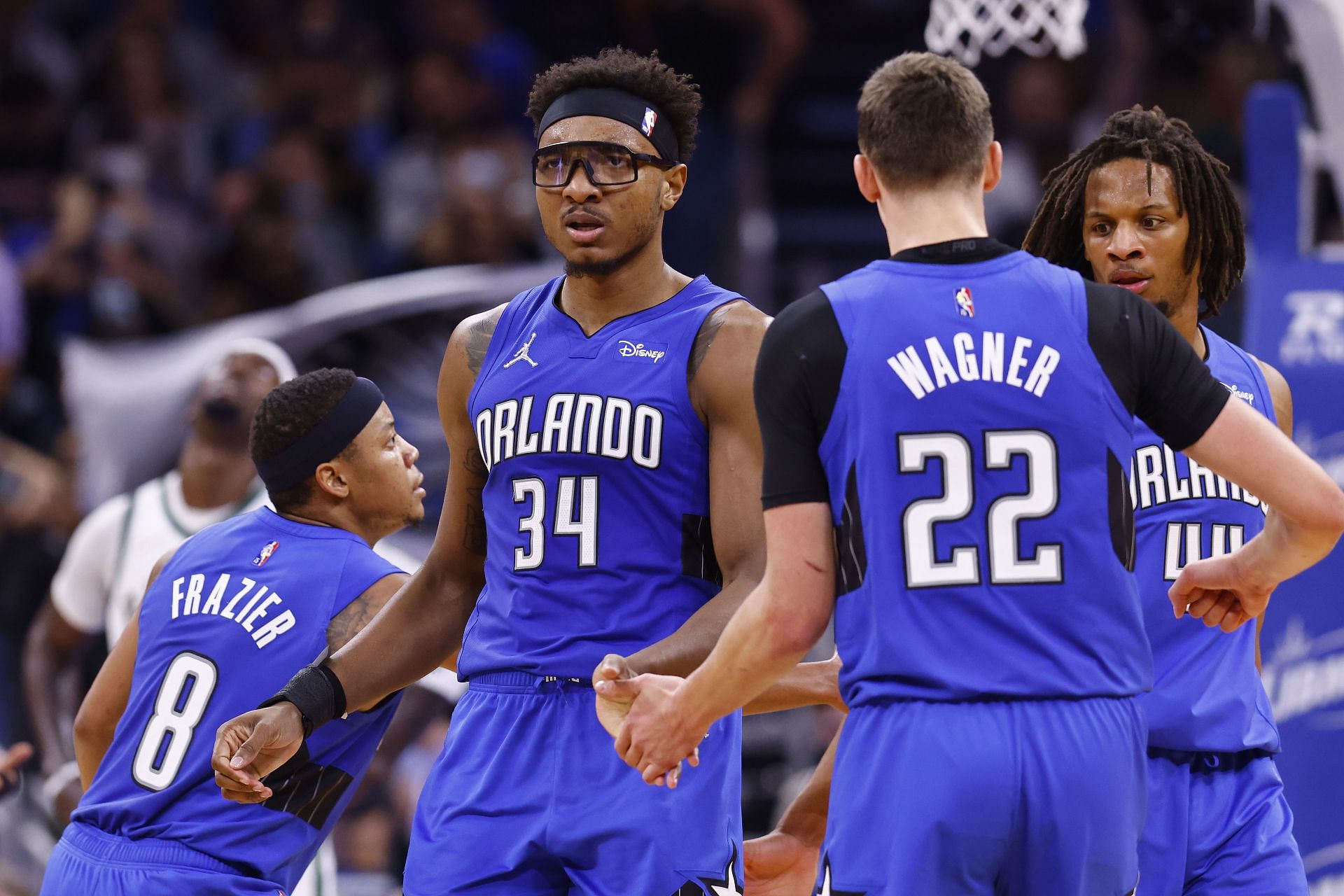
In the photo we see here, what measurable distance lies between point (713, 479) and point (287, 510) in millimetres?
1646

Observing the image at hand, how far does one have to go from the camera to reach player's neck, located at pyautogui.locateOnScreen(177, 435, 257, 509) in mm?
7797

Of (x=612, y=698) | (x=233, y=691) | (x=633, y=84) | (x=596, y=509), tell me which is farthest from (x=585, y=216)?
(x=233, y=691)

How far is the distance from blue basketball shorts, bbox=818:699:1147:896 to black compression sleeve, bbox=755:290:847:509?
483mm

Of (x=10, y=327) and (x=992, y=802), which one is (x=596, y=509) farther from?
(x=10, y=327)

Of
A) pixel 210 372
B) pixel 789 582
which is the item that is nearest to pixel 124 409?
pixel 210 372

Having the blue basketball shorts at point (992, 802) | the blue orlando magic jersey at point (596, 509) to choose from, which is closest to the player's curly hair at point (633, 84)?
the blue orlando magic jersey at point (596, 509)

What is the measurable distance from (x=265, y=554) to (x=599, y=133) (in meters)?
1.61

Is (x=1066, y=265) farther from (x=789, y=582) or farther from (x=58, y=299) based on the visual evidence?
(x=58, y=299)

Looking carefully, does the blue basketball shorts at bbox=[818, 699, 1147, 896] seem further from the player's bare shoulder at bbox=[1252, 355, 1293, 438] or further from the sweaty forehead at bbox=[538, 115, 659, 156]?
the sweaty forehead at bbox=[538, 115, 659, 156]

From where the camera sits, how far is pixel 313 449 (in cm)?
527

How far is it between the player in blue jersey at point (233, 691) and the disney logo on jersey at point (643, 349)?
1.15m

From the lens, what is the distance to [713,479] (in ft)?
14.1

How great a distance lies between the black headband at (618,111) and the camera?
4.51m

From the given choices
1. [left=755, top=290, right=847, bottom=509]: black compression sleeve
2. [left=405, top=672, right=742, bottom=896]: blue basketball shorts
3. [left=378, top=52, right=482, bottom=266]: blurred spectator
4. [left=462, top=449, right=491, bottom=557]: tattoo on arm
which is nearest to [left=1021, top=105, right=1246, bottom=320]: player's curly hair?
[left=755, top=290, right=847, bottom=509]: black compression sleeve
